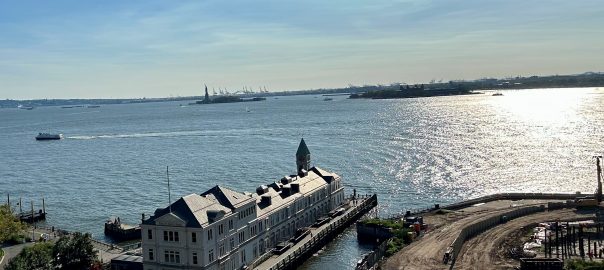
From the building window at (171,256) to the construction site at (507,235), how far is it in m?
17.6

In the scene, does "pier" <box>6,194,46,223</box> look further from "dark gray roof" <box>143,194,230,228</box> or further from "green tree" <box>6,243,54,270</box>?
"dark gray roof" <box>143,194,230,228</box>

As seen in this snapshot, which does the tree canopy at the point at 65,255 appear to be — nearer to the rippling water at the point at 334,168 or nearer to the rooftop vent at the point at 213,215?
Answer: the rooftop vent at the point at 213,215

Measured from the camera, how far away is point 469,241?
6638 cm

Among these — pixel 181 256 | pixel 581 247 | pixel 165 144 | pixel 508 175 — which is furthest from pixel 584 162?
pixel 165 144

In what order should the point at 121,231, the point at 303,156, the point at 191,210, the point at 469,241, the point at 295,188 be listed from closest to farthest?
the point at 191,210 → the point at 469,241 → the point at 295,188 → the point at 121,231 → the point at 303,156

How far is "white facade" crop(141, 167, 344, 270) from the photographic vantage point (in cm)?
5344

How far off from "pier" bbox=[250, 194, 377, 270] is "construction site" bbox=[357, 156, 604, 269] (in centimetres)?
773

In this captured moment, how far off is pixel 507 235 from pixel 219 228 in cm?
3240

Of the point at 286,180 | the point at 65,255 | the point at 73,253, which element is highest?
the point at 286,180

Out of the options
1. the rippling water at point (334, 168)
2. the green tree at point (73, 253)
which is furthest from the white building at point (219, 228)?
the green tree at point (73, 253)

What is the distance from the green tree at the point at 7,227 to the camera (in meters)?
67.3

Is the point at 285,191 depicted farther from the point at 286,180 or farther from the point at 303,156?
the point at 303,156

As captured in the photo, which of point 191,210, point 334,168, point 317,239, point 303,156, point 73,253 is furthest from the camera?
point 334,168

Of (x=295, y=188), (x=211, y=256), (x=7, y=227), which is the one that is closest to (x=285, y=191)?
(x=295, y=188)
